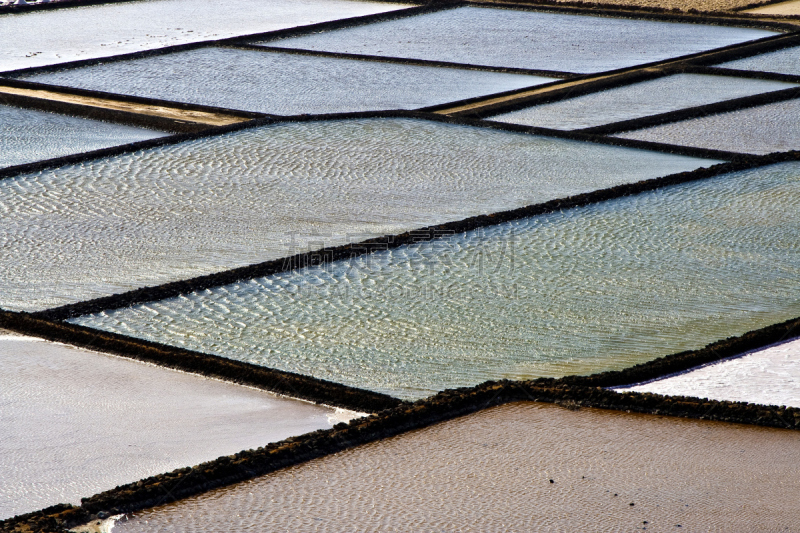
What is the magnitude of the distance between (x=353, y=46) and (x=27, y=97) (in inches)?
154

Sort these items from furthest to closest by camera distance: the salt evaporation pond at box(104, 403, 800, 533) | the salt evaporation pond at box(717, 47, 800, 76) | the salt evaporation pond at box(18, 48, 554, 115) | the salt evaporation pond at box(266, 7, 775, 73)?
the salt evaporation pond at box(266, 7, 775, 73)
the salt evaporation pond at box(717, 47, 800, 76)
the salt evaporation pond at box(18, 48, 554, 115)
the salt evaporation pond at box(104, 403, 800, 533)

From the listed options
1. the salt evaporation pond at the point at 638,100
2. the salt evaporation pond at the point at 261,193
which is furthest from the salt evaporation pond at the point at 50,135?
the salt evaporation pond at the point at 638,100

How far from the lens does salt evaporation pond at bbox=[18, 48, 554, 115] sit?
8.23 m

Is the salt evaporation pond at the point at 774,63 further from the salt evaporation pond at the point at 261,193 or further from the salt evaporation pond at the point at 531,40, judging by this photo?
the salt evaporation pond at the point at 261,193

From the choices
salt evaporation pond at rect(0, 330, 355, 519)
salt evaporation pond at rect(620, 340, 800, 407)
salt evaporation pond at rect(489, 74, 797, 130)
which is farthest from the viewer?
salt evaporation pond at rect(489, 74, 797, 130)

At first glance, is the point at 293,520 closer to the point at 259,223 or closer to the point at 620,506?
the point at 620,506

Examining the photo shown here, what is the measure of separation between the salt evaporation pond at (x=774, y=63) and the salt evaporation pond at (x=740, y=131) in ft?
4.93

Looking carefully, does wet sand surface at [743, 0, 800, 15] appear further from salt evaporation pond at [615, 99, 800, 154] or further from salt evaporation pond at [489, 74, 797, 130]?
salt evaporation pond at [615, 99, 800, 154]

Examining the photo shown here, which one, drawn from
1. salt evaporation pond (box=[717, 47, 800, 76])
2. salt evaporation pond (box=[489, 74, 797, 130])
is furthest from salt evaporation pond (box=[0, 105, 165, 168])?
salt evaporation pond (box=[717, 47, 800, 76])

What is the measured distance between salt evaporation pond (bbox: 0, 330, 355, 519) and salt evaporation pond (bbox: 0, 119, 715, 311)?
716mm

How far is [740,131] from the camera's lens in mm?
7301

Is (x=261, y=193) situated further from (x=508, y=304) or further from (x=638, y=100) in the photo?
(x=638, y=100)

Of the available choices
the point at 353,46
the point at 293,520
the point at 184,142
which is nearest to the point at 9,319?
the point at 293,520

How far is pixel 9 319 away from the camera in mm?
3969
